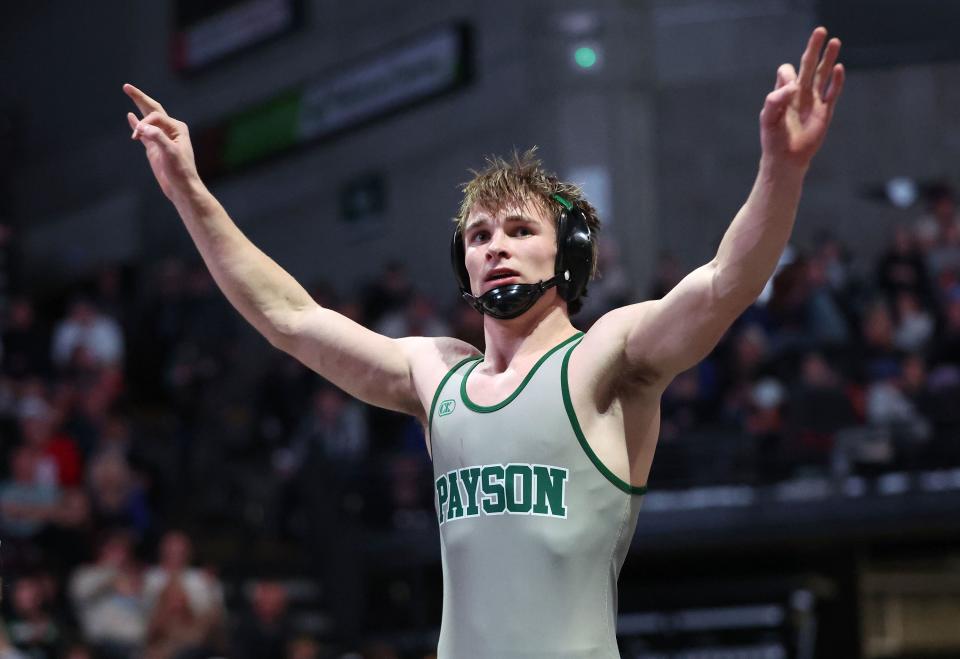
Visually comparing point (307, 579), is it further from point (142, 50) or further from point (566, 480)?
point (142, 50)

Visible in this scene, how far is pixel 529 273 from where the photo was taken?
3916mm

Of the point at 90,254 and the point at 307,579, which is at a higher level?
the point at 90,254

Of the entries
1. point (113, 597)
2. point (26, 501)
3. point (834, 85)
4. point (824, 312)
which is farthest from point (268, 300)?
point (824, 312)

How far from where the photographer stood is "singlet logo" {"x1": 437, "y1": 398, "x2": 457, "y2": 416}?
3.90 metres

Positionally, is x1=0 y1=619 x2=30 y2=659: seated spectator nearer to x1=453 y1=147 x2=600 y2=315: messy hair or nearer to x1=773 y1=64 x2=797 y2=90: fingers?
x1=453 y1=147 x2=600 y2=315: messy hair

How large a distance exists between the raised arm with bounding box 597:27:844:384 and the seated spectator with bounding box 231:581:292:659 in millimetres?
7743

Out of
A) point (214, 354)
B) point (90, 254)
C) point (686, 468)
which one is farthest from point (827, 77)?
point (90, 254)

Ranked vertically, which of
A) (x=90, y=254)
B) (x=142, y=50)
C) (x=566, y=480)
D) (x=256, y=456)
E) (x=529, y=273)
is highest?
(x=142, y=50)

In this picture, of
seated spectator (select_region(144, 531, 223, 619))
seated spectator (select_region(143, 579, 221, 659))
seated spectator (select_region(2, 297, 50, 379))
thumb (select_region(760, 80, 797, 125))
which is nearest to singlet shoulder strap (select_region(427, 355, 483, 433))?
thumb (select_region(760, 80, 797, 125))

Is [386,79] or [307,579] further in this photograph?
[386,79]

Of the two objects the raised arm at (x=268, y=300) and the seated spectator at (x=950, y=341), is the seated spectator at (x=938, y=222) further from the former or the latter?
the raised arm at (x=268, y=300)

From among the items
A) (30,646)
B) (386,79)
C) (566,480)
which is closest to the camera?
(566,480)

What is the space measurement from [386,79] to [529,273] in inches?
594

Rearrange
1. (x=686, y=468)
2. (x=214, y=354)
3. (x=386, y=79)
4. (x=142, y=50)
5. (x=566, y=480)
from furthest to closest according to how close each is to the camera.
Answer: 1. (x=142, y=50)
2. (x=386, y=79)
3. (x=214, y=354)
4. (x=686, y=468)
5. (x=566, y=480)
